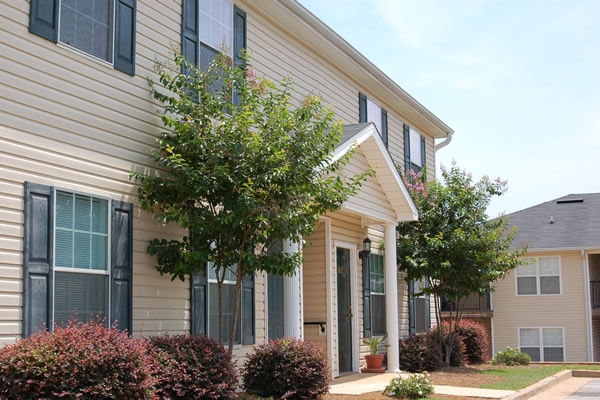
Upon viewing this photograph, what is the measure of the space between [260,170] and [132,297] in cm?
213

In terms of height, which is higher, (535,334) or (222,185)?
(222,185)

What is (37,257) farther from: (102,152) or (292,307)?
(292,307)

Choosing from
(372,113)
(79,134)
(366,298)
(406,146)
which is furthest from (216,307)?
(406,146)

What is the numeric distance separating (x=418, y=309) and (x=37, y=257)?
14.3 meters

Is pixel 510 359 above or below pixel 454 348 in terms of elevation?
below

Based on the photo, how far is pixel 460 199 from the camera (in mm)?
18453

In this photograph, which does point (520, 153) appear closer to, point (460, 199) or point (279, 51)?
point (460, 199)

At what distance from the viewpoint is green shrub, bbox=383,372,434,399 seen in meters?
Answer: 11.6

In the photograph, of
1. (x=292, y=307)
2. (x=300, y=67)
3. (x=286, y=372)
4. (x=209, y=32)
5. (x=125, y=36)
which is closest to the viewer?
(x=125, y=36)

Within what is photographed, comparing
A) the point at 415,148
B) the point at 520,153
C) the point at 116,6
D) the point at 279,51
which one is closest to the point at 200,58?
the point at 116,6

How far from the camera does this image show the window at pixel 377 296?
17.6m

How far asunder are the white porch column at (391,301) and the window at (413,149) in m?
4.65

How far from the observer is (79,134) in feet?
28.1

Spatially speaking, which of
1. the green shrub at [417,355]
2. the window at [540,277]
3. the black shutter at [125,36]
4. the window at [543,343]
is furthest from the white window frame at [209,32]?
the window at [543,343]
